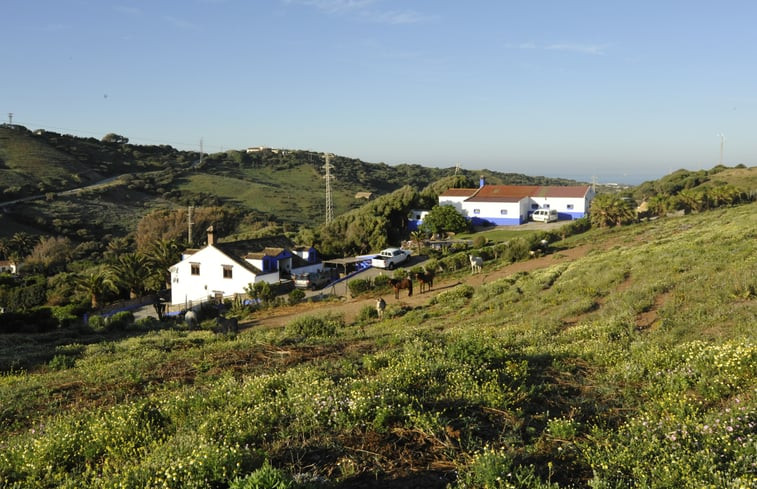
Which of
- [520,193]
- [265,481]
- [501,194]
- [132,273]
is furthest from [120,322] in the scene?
[520,193]

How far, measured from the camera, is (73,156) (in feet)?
367

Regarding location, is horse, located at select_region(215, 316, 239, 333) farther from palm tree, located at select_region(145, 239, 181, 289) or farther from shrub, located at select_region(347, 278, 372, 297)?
palm tree, located at select_region(145, 239, 181, 289)

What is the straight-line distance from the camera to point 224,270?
127ft

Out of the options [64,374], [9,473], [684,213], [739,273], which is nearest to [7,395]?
[64,374]

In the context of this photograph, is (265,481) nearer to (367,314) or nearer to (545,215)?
(367,314)

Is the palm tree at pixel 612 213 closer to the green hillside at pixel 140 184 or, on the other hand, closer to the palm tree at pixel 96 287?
the palm tree at pixel 96 287

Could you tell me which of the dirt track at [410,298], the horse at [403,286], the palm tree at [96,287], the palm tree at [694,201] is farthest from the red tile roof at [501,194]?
the palm tree at [96,287]

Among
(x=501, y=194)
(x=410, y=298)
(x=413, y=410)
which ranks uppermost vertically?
(x=501, y=194)

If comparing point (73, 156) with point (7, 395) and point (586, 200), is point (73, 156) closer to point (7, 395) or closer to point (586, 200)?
point (586, 200)

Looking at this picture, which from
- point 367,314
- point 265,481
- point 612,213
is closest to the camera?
point 265,481

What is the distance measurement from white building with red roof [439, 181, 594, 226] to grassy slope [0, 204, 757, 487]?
1992 inches

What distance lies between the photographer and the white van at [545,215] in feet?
207

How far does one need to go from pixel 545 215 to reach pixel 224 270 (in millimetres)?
41385

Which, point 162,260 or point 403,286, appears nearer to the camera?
point 403,286
